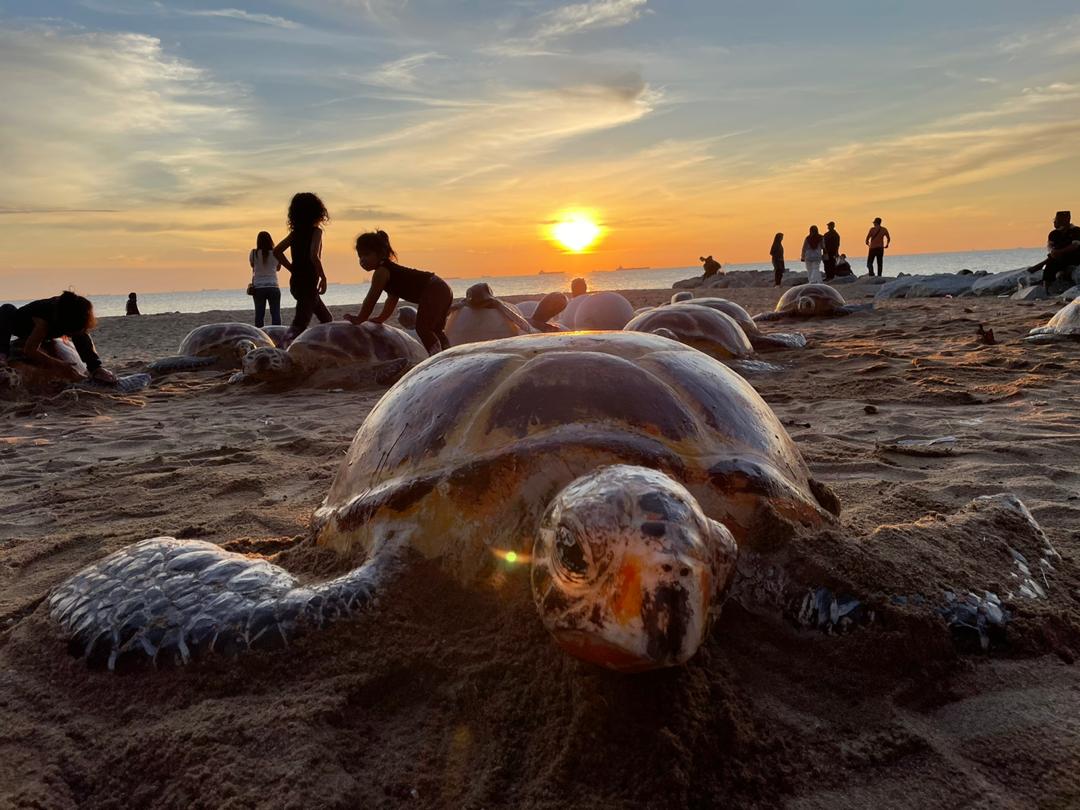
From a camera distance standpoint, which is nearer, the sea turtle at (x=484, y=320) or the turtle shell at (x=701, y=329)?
the turtle shell at (x=701, y=329)

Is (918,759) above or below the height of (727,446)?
below

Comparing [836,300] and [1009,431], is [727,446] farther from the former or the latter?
[836,300]

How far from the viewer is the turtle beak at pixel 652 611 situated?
129cm

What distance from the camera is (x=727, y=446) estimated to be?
6.46ft

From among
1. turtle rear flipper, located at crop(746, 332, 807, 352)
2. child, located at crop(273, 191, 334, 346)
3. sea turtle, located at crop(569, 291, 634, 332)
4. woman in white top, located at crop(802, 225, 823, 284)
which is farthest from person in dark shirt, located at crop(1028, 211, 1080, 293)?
child, located at crop(273, 191, 334, 346)

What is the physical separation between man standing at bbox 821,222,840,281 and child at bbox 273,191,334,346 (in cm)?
1693

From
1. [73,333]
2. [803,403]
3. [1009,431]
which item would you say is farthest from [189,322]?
[1009,431]

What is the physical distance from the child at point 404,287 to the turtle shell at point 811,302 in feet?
25.2

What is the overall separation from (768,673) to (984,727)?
429 mm

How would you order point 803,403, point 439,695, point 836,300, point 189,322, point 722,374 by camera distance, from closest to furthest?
point 439,695, point 722,374, point 803,403, point 836,300, point 189,322

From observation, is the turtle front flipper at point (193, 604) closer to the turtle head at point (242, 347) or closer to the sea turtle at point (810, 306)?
the turtle head at point (242, 347)

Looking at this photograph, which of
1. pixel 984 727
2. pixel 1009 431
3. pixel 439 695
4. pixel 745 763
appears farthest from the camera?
pixel 1009 431

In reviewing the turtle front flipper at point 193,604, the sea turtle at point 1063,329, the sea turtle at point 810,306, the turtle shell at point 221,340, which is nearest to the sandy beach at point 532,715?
the turtle front flipper at point 193,604

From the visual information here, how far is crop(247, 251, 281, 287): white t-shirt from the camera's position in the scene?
11.1m
